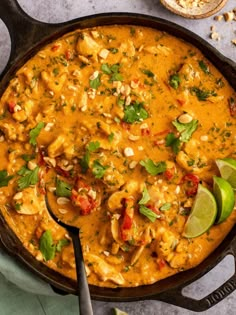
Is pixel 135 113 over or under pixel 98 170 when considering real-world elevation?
over

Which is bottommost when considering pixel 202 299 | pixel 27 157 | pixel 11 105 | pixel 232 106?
pixel 202 299

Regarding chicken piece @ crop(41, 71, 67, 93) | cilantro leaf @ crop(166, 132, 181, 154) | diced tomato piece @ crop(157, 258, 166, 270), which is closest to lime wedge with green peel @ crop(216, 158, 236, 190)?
cilantro leaf @ crop(166, 132, 181, 154)

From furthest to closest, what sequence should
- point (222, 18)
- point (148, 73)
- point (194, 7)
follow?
point (222, 18), point (194, 7), point (148, 73)

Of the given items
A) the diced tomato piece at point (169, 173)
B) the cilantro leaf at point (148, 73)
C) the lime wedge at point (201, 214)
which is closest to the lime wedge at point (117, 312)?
the lime wedge at point (201, 214)

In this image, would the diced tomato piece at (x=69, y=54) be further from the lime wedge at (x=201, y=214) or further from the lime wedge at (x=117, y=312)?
the lime wedge at (x=117, y=312)

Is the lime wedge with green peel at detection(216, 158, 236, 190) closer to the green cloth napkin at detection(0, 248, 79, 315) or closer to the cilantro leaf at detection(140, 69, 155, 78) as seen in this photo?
the cilantro leaf at detection(140, 69, 155, 78)

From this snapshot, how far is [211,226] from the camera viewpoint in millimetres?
4129

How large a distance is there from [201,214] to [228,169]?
1.07 ft

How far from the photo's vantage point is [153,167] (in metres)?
4.06

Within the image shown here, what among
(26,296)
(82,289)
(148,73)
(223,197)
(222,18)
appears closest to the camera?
(82,289)

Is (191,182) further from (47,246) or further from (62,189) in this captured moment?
(47,246)

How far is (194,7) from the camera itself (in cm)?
449

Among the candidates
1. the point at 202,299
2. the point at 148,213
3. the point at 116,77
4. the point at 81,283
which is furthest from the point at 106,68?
the point at 202,299

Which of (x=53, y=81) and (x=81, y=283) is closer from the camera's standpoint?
(x=81, y=283)
